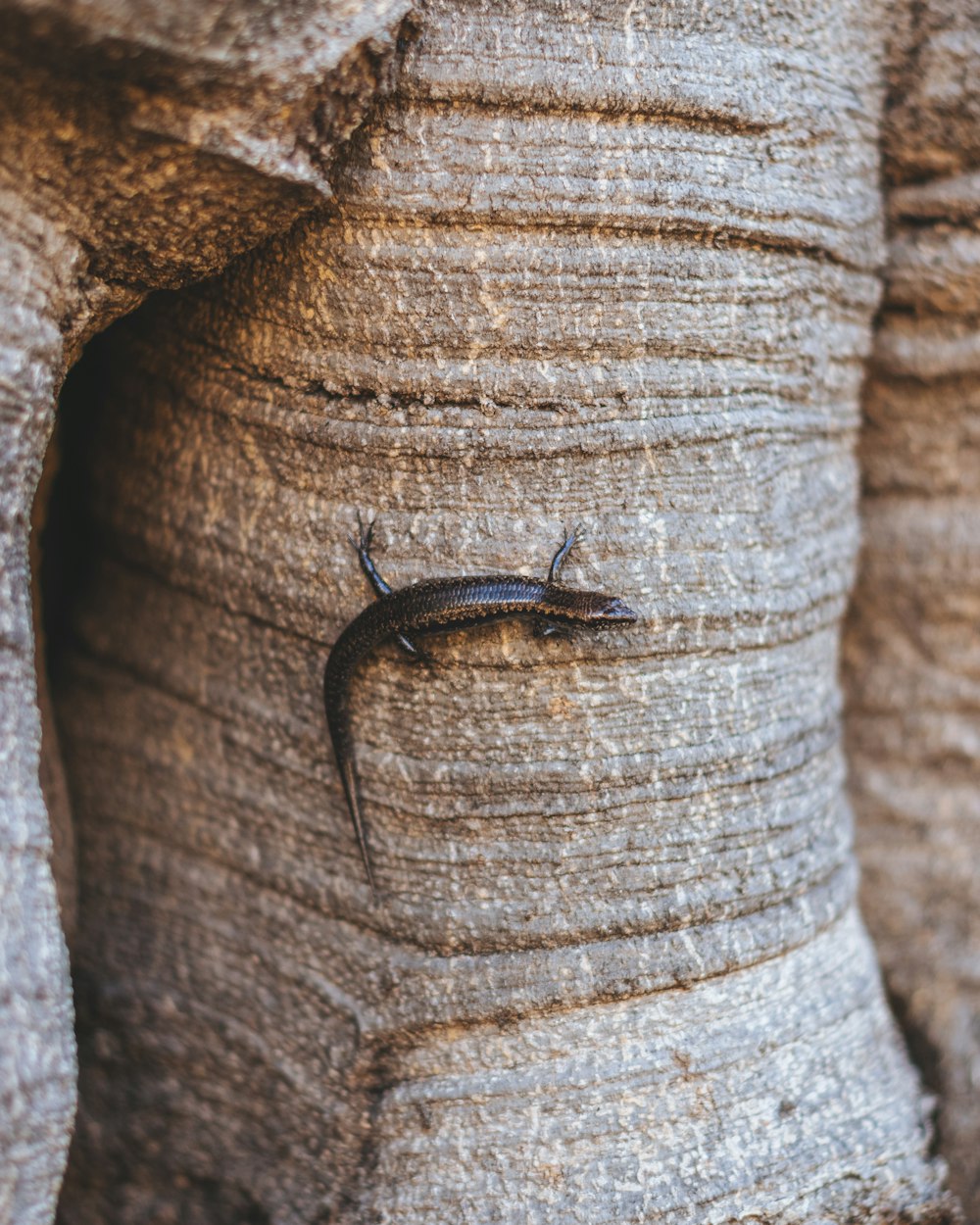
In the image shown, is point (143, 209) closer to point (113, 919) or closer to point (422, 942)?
point (422, 942)

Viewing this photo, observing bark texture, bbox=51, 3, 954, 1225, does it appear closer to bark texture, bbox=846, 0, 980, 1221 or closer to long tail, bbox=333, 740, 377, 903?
long tail, bbox=333, 740, 377, 903

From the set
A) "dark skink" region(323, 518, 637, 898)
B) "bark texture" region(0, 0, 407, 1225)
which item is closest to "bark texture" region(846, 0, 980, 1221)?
"dark skink" region(323, 518, 637, 898)

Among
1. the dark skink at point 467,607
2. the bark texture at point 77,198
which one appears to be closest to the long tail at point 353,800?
the dark skink at point 467,607

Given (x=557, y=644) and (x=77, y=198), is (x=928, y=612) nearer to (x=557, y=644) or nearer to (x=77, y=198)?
(x=557, y=644)

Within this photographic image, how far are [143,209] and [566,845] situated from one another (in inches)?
74.2

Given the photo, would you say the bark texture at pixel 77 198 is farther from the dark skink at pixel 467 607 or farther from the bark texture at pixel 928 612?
the bark texture at pixel 928 612

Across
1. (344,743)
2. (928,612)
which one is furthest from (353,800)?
(928,612)

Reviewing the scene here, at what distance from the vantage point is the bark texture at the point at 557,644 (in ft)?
8.30

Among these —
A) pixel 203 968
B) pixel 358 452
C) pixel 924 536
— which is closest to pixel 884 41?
pixel 924 536

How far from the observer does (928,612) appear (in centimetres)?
381

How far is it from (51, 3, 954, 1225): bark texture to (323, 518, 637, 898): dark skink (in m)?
0.05

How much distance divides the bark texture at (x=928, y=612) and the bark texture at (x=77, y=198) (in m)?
2.02

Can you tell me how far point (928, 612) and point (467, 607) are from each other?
2107mm

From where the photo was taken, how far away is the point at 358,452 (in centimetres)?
267
